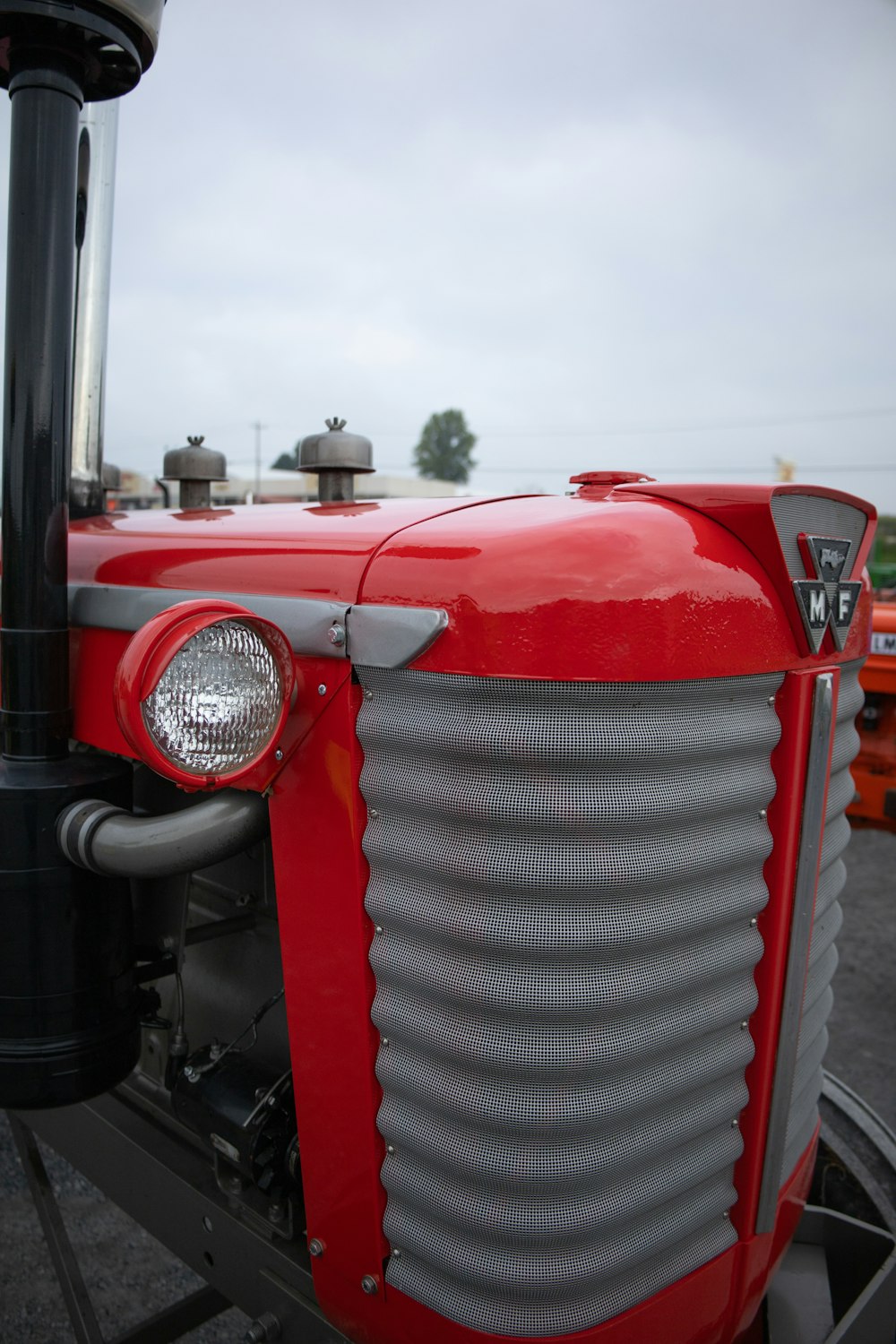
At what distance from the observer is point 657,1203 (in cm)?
125

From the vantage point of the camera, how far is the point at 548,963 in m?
1.12

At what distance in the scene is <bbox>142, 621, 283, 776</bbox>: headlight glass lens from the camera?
1.16 m

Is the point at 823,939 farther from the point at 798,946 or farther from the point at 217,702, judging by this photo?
the point at 217,702

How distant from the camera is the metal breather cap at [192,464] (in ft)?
8.22

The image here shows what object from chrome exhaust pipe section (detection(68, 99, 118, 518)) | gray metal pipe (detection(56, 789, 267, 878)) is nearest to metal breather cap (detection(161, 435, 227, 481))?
chrome exhaust pipe section (detection(68, 99, 118, 518))

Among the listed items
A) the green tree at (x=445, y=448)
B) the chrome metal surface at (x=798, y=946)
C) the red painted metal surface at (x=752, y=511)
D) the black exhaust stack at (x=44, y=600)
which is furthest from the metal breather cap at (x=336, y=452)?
the green tree at (x=445, y=448)

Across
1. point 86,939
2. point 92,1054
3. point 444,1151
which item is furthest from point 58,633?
point 444,1151

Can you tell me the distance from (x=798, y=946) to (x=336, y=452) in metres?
1.38

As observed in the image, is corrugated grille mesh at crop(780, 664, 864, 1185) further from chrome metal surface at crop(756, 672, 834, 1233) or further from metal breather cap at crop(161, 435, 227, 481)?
metal breather cap at crop(161, 435, 227, 481)

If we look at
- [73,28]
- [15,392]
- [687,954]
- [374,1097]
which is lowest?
[374,1097]

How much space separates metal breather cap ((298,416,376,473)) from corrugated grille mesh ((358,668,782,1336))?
110cm

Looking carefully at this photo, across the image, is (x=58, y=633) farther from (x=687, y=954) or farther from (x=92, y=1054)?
(x=687, y=954)

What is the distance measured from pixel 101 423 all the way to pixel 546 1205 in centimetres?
178

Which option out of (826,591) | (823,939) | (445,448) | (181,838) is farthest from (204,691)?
(445,448)
